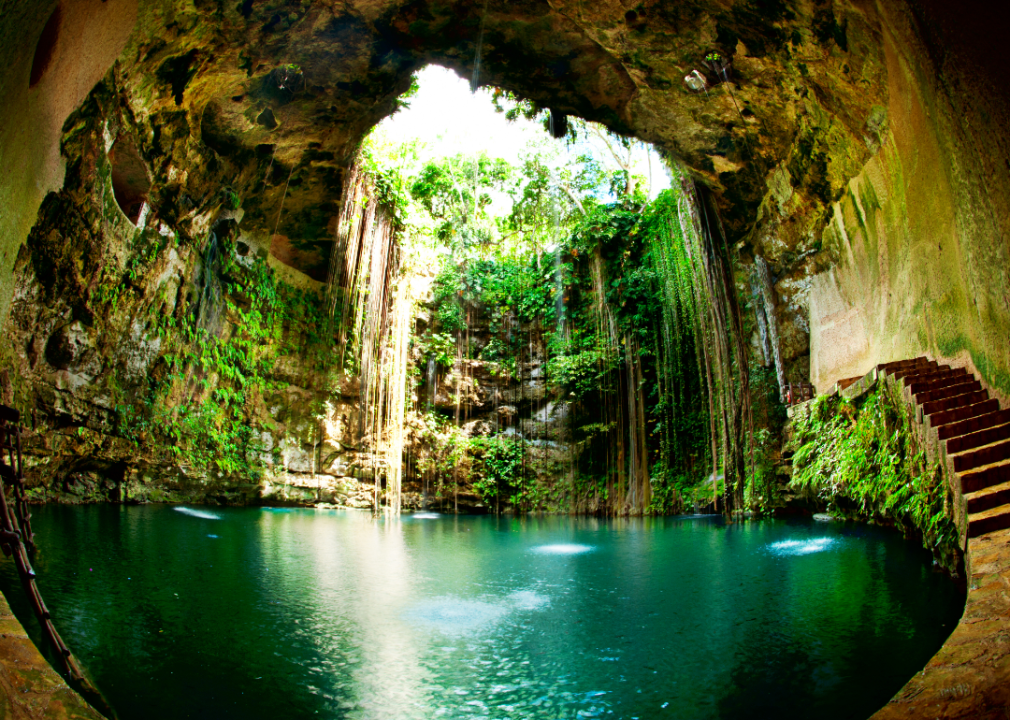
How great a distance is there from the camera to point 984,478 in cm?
291

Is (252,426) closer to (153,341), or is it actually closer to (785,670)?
(153,341)

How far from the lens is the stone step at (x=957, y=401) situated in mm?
3607

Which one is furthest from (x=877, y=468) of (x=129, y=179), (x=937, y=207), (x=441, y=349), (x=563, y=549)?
(x=441, y=349)

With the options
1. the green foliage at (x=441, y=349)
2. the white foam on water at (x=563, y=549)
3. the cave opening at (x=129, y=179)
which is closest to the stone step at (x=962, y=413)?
the white foam on water at (x=563, y=549)

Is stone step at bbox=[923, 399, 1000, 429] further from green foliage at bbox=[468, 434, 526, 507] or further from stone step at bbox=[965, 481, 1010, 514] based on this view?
green foliage at bbox=[468, 434, 526, 507]

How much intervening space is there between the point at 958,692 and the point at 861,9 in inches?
179

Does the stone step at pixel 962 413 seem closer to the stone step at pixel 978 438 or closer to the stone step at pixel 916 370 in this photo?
the stone step at pixel 978 438

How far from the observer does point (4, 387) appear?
14.5 ft

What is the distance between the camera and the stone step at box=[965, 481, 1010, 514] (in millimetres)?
2738

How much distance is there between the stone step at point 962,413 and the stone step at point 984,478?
619mm

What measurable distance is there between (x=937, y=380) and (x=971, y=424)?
2.41 ft

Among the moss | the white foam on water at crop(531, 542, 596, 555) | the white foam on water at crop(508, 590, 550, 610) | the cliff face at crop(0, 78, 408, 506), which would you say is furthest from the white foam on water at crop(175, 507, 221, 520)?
the moss

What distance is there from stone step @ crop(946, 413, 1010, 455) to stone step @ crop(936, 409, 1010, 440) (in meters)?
0.05

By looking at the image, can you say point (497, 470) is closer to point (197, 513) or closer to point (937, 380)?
point (197, 513)
